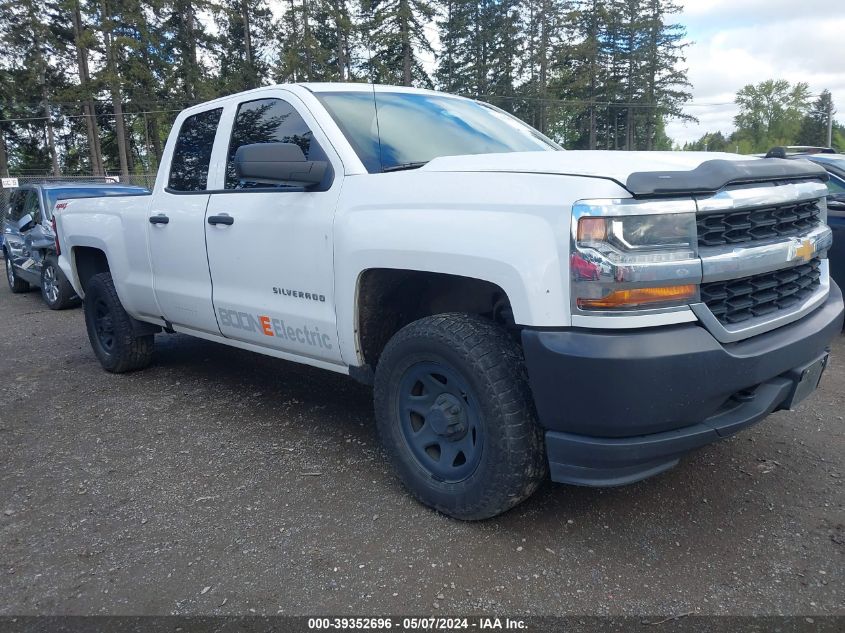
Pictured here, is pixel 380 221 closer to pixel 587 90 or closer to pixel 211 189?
pixel 211 189

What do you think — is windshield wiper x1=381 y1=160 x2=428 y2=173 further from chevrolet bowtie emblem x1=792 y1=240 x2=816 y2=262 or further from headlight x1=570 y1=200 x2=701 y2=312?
chevrolet bowtie emblem x1=792 y1=240 x2=816 y2=262

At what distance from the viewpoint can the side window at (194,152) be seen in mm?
4223

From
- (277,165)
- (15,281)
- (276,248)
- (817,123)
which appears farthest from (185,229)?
(817,123)

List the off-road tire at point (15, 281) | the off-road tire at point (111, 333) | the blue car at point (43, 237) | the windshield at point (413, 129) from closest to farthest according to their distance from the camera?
the windshield at point (413, 129) < the off-road tire at point (111, 333) < the blue car at point (43, 237) < the off-road tire at point (15, 281)

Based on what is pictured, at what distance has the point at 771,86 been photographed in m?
82.1

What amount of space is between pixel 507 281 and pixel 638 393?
1.98 ft

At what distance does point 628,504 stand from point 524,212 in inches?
58.4

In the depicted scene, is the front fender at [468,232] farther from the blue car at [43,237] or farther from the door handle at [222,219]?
the blue car at [43,237]

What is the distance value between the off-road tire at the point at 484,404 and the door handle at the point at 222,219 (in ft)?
4.64

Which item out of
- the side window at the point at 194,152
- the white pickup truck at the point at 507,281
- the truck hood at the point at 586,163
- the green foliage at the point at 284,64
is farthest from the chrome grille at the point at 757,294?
the green foliage at the point at 284,64

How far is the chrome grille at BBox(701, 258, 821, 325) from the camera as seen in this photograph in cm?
239

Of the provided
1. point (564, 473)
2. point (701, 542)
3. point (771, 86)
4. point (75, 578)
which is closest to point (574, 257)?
point (564, 473)

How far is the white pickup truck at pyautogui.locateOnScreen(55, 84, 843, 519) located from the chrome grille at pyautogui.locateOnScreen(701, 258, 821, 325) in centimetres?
1

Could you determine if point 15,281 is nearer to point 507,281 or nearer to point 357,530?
point 357,530
